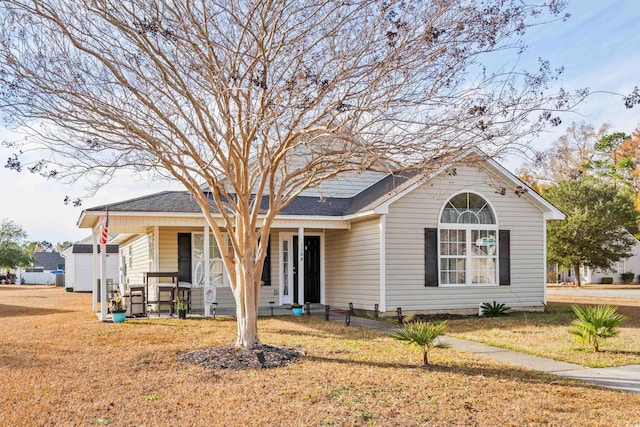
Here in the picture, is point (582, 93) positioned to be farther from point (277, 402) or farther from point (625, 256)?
point (625, 256)

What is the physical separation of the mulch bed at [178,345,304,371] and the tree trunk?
0.53ft

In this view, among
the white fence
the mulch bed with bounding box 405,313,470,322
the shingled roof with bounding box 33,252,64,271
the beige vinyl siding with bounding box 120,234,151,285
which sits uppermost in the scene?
the beige vinyl siding with bounding box 120,234,151,285

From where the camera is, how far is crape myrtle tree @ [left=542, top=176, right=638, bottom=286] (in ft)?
106

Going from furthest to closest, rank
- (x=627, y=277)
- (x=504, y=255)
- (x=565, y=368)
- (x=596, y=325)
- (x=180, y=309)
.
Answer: (x=627, y=277) → (x=504, y=255) → (x=180, y=309) → (x=596, y=325) → (x=565, y=368)

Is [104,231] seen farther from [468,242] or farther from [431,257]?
[468,242]

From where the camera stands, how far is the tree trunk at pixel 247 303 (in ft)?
29.9

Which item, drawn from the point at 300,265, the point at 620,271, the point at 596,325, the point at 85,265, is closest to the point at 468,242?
the point at 300,265

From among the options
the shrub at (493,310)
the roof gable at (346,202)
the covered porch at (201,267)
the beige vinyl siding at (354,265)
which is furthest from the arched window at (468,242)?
the covered porch at (201,267)

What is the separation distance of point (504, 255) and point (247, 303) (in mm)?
9422

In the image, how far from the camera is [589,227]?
32.3 metres

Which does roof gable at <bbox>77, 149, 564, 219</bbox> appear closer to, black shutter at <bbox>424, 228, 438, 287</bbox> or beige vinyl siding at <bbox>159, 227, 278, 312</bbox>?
beige vinyl siding at <bbox>159, 227, 278, 312</bbox>

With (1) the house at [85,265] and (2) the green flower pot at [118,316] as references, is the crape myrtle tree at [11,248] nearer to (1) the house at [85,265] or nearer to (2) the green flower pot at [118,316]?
(1) the house at [85,265]

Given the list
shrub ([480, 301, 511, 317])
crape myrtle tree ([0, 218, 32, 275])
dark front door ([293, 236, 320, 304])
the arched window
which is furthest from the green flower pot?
crape myrtle tree ([0, 218, 32, 275])

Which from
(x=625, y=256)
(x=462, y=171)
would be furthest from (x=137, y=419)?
(x=625, y=256)
